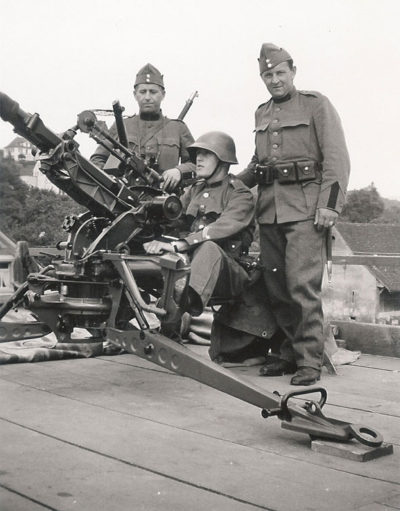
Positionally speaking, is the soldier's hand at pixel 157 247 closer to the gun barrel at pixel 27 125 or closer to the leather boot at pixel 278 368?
the gun barrel at pixel 27 125

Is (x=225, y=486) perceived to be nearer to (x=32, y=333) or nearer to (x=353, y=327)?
(x=32, y=333)

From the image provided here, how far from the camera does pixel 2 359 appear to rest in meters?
4.74

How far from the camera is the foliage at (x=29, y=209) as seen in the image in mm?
10914

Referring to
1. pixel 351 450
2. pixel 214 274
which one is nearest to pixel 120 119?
pixel 214 274

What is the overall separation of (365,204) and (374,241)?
275 inches

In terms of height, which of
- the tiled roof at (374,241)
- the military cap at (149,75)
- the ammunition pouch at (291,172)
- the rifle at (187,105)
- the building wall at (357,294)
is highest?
the military cap at (149,75)

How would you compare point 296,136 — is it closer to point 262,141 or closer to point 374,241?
point 262,141

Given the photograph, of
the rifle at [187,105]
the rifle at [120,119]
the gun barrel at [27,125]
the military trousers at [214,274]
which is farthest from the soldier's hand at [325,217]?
the rifle at [187,105]

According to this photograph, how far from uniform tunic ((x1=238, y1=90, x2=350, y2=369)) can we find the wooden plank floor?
1.18 feet

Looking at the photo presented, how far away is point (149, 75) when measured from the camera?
Answer: 5.60m

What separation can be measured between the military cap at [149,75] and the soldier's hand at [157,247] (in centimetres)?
167

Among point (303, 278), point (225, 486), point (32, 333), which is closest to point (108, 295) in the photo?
point (32, 333)

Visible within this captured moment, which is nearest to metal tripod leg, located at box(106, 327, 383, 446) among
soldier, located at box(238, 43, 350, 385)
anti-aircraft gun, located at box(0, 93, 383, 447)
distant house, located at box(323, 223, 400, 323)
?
anti-aircraft gun, located at box(0, 93, 383, 447)

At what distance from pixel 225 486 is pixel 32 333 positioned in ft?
5.94
